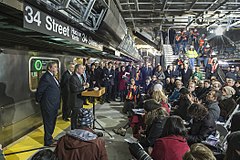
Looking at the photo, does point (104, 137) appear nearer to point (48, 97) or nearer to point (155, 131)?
point (48, 97)

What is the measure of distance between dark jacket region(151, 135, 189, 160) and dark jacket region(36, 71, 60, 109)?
8.96 feet

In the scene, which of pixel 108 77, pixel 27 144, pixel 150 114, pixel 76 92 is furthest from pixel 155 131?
pixel 108 77

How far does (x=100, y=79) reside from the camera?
10508 mm

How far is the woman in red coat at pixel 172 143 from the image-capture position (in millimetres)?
2346

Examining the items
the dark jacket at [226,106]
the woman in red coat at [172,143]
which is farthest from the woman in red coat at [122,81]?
the woman in red coat at [172,143]

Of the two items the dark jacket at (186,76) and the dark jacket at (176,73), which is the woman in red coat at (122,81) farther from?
the dark jacket at (186,76)

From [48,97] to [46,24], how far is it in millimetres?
2183

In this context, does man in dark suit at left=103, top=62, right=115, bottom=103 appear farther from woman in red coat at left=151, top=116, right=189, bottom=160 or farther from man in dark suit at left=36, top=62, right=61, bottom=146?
woman in red coat at left=151, top=116, right=189, bottom=160

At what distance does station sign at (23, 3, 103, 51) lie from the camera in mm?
2239

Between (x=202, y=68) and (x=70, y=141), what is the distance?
1336cm

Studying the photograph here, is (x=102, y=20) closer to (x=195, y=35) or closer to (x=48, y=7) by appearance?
(x=48, y=7)

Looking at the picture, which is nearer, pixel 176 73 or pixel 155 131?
pixel 155 131

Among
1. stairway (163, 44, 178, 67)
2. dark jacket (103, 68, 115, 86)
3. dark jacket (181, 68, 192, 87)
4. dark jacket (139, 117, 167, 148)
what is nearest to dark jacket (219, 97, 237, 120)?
dark jacket (139, 117, 167, 148)

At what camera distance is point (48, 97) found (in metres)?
4.50
